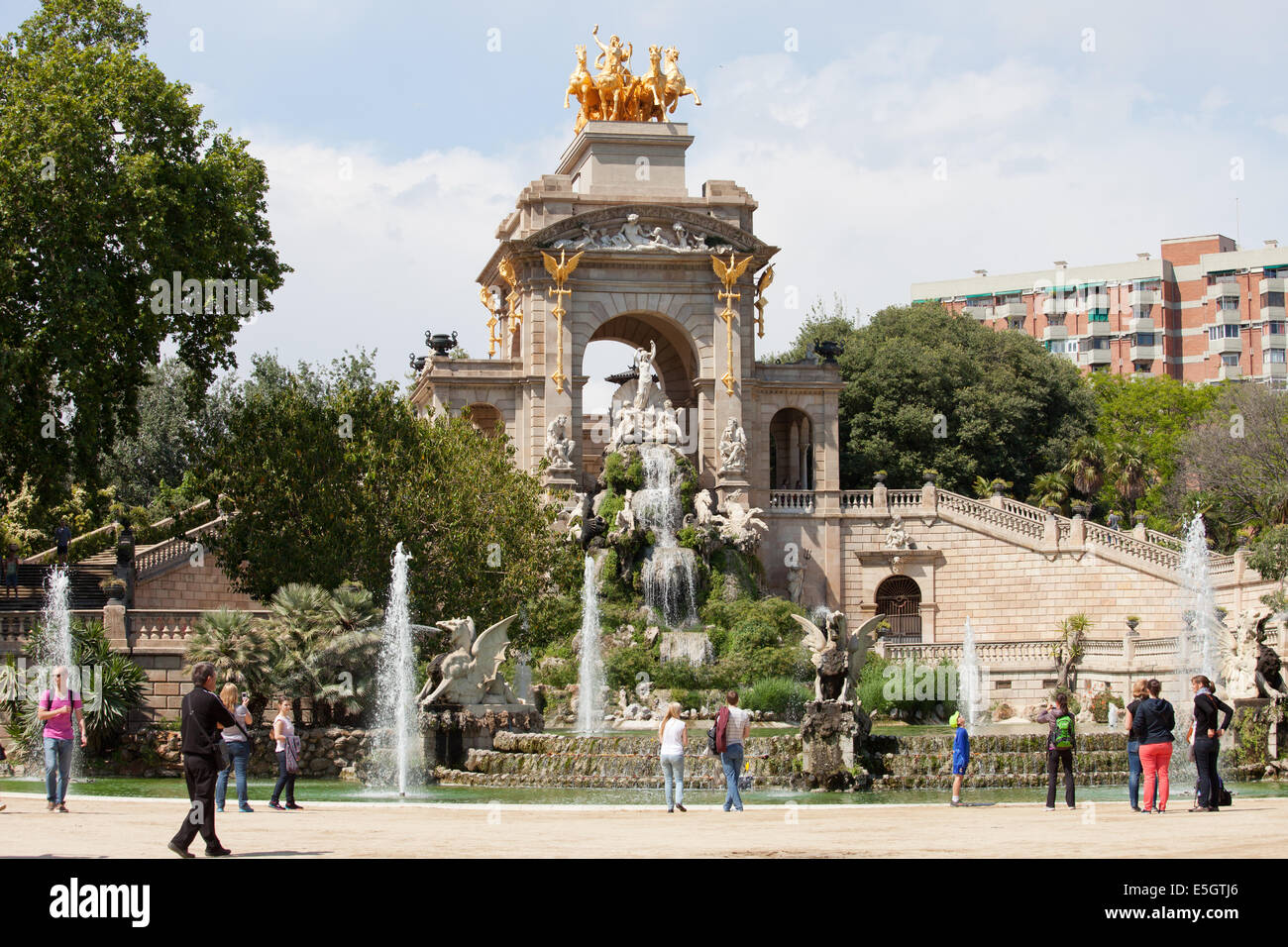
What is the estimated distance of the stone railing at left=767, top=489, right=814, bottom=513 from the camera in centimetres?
5378

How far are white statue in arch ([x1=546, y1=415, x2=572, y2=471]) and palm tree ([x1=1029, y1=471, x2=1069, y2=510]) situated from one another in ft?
61.7

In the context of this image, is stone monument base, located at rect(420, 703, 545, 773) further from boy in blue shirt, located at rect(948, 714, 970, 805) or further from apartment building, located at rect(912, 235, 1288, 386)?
apartment building, located at rect(912, 235, 1288, 386)

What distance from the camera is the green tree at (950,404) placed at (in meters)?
62.1

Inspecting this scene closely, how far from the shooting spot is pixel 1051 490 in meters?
60.6

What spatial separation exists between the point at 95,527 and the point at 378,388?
1343 cm

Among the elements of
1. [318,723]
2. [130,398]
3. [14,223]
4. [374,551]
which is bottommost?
[318,723]

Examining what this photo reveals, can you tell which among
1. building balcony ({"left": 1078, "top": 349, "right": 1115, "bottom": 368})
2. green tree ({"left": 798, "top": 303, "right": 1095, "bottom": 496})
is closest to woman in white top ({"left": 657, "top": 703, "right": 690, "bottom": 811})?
green tree ({"left": 798, "top": 303, "right": 1095, "bottom": 496})

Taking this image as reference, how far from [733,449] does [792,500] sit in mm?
3396

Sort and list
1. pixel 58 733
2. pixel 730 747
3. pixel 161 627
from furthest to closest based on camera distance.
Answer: pixel 161 627, pixel 730 747, pixel 58 733

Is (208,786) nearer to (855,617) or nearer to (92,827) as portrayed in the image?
(92,827)

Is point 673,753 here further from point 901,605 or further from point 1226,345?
point 1226,345

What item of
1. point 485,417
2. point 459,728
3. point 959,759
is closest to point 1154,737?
point 959,759

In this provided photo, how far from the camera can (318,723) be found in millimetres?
29562
